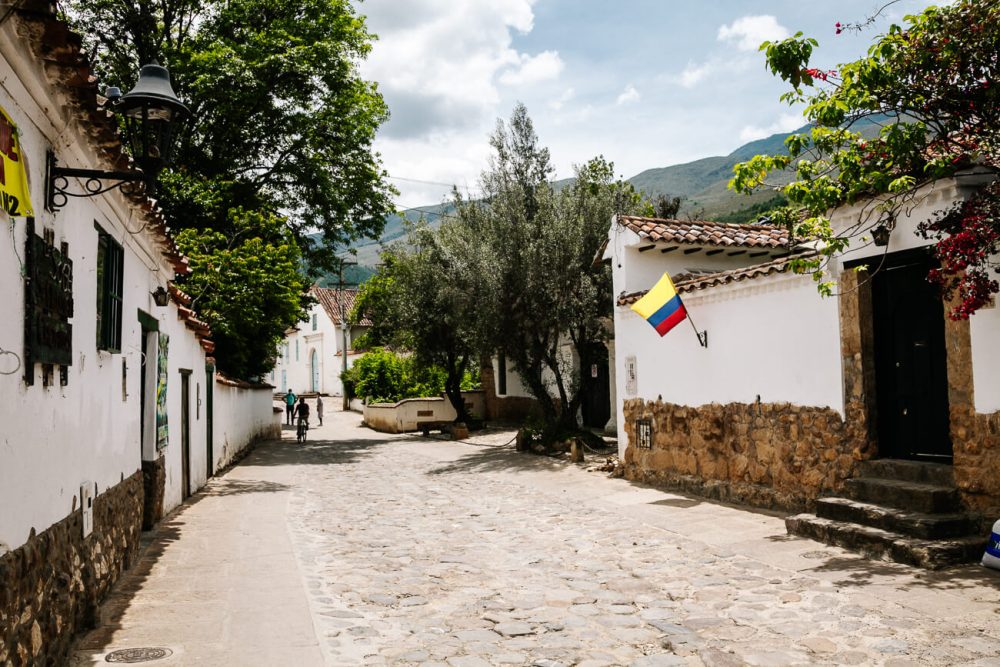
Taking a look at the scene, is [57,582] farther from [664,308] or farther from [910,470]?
[664,308]

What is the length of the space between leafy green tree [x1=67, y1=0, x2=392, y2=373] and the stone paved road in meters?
13.1

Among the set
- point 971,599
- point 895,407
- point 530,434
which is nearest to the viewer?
point 971,599

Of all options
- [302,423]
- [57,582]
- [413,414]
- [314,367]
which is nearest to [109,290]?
[57,582]

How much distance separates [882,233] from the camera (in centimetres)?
830

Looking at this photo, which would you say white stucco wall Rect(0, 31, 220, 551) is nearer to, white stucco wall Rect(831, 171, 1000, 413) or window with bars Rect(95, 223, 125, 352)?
window with bars Rect(95, 223, 125, 352)

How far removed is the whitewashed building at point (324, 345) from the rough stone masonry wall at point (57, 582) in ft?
125

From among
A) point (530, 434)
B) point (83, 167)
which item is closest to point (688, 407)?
point (530, 434)

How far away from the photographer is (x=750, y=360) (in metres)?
10.5

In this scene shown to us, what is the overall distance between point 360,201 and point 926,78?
20.8m

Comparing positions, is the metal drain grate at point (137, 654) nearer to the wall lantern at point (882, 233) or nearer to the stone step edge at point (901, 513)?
the stone step edge at point (901, 513)

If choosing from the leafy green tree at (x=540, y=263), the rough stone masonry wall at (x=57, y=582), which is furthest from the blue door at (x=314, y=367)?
the rough stone masonry wall at (x=57, y=582)

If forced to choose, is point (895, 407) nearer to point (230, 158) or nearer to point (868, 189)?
point (868, 189)

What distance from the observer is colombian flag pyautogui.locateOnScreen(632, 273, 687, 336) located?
38.1 ft

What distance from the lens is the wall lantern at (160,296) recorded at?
932 cm
